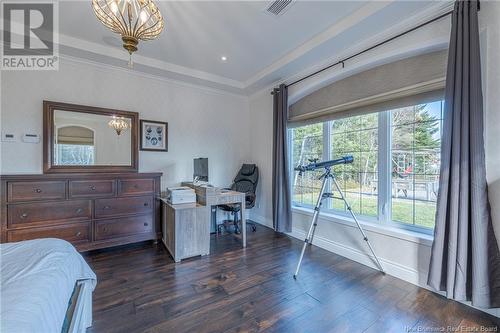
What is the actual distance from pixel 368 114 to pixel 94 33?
339 cm

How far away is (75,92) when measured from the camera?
2982 millimetres

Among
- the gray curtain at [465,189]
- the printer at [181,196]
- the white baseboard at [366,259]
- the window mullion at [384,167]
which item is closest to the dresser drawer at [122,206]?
the printer at [181,196]

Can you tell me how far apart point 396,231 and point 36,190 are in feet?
13.0

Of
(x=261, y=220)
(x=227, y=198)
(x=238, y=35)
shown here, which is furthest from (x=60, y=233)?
(x=238, y=35)

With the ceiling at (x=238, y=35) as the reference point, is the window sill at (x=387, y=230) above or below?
below

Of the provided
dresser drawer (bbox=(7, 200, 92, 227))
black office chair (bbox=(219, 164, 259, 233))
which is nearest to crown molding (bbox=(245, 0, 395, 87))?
black office chair (bbox=(219, 164, 259, 233))

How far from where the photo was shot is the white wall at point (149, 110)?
268cm

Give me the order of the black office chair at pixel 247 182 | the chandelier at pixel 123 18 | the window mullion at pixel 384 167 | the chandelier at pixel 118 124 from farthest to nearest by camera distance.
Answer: the black office chair at pixel 247 182, the chandelier at pixel 118 124, the window mullion at pixel 384 167, the chandelier at pixel 123 18

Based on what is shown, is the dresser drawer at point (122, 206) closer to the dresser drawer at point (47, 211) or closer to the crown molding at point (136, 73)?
the dresser drawer at point (47, 211)

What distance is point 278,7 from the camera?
2152mm

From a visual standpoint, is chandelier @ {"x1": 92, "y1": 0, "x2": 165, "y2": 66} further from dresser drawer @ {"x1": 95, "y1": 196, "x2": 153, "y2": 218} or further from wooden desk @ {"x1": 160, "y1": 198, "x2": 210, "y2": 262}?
dresser drawer @ {"x1": 95, "y1": 196, "x2": 153, "y2": 218}

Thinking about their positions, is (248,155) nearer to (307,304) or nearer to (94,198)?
(94,198)

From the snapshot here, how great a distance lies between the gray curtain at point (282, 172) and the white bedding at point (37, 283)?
2.63 meters

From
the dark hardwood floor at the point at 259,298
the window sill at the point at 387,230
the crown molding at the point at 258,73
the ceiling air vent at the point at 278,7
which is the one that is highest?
the ceiling air vent at the point at 278,7
